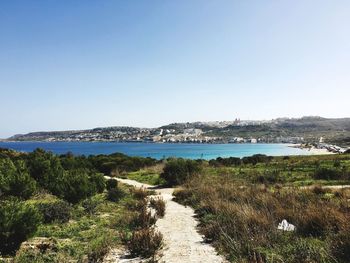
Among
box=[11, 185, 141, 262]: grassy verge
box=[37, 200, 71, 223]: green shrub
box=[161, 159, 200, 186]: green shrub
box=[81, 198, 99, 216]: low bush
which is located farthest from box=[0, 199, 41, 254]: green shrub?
box=[161, 159, 200, 186]: green shrub

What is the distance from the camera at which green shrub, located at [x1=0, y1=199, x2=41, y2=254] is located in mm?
7820

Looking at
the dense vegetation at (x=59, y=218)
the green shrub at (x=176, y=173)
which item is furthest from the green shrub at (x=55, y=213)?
the green shrub at (x=176, y=173)

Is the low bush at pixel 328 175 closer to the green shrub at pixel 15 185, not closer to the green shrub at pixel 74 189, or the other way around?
the green shrub at pixel 74 189

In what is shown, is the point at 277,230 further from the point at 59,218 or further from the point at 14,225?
the point at 59,218

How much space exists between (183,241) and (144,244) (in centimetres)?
179

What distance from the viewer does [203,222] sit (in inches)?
468

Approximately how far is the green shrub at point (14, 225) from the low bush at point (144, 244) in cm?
243

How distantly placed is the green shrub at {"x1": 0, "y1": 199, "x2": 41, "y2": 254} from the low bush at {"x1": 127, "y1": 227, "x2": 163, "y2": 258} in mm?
2434

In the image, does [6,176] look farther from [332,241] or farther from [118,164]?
[118,164]

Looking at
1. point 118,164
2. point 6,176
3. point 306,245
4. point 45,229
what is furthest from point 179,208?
point 118,164

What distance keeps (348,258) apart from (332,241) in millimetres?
693

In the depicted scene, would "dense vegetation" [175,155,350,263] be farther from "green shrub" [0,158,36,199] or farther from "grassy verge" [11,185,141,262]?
"green shrub" [0,158,36,199]

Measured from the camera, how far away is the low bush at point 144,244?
8.30 m

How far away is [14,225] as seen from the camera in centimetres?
799
